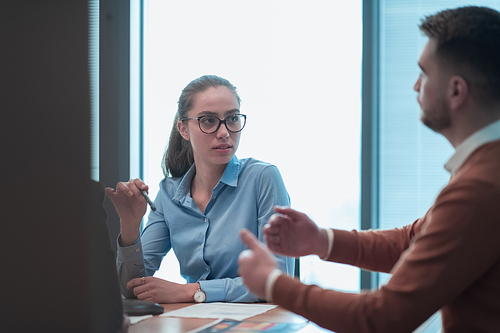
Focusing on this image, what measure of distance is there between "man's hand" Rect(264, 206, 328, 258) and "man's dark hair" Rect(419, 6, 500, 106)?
424 millimetres

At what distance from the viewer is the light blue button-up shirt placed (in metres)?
1.52

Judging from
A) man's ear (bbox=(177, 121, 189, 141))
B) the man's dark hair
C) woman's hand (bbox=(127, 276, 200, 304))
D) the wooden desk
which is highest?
the man's dark hair

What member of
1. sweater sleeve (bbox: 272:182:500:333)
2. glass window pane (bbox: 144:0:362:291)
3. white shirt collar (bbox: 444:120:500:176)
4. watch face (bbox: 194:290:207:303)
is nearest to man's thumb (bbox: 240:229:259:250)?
sweater sleeve (bbox: 272:182:500:333)

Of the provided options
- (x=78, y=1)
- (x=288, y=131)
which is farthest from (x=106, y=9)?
(x=288, y=131)

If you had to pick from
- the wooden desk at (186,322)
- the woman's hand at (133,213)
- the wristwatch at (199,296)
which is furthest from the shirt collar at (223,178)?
the wooden desk at (186,322)

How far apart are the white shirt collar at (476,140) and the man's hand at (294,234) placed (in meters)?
0.33

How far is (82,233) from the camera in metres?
0.51

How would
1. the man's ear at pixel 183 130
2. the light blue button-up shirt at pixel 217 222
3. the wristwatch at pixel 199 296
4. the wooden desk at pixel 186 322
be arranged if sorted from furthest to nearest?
the man's ear at pixel 183 130 < the light blue button-up shirt at pixel 217 222 < the wristwatch at pixel 199 296 < the wooden desk at pixel 186 322

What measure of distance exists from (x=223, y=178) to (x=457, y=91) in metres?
1.04

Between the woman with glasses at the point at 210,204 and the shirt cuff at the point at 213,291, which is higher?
the woman with glasses at the point at 210,204

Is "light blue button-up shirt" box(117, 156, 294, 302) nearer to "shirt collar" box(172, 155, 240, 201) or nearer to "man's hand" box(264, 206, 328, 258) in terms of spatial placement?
"shirt collar" box(172, 155, 240, 201)

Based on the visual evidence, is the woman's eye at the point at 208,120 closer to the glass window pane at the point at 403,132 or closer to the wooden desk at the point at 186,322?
the wooden desk at the point at 186,322

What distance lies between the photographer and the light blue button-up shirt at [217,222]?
152 centimetres

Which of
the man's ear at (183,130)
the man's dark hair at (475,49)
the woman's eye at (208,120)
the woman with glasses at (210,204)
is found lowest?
the woman with glasses at (210,204)
